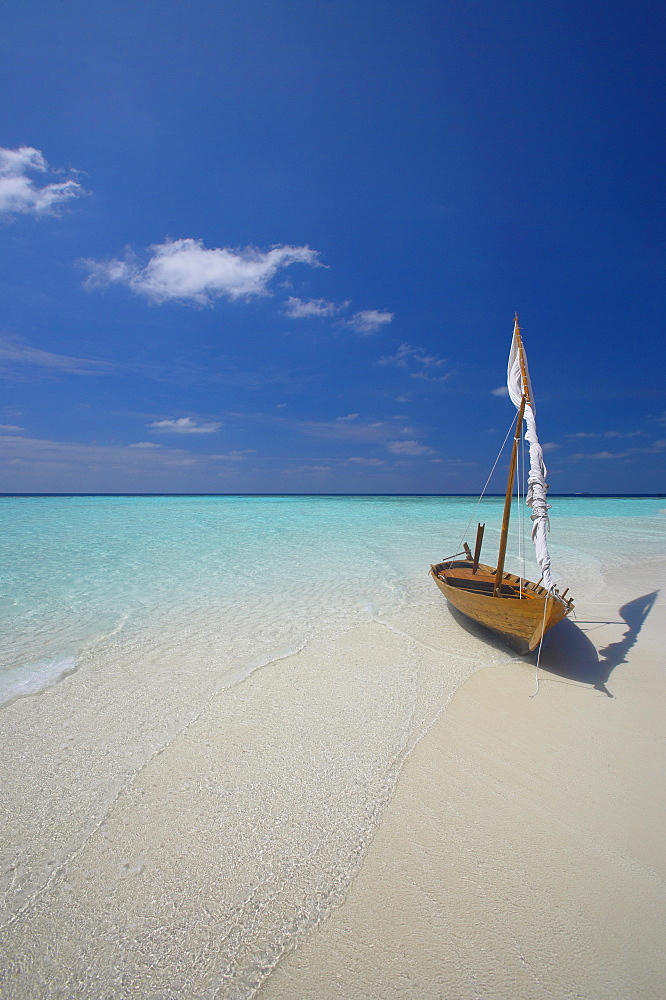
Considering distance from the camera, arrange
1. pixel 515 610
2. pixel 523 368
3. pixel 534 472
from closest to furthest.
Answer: pixel 515 610, pixel 534 472, pixel 523 368

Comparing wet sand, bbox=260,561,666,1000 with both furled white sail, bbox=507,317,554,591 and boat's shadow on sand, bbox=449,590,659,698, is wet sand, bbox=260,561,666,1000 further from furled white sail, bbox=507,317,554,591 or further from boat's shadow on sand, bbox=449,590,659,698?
furled white sail, bbox=507,317,554,591

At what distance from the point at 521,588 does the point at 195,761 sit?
5.52 meters

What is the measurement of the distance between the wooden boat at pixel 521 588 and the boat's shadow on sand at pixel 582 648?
413 mm

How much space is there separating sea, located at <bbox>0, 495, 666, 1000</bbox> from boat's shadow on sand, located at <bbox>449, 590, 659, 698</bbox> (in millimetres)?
404

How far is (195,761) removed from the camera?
4.02 metres

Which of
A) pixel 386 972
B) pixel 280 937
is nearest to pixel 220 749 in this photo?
pixel 280 937

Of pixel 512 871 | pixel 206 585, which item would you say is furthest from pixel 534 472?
pixel 206 585

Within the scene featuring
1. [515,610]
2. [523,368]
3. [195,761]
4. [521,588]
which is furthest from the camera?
[523,368]

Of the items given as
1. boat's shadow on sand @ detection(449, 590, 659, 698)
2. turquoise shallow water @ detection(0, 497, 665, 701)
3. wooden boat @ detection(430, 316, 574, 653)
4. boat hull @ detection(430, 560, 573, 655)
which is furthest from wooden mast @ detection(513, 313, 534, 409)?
turquoise shallow water @ detection(0, 497, 665, 701)

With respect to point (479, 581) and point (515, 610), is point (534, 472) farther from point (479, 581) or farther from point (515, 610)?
point (479, 581)

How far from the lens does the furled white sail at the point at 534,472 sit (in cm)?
639

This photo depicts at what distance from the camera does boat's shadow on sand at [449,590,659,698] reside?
6066 millimetres

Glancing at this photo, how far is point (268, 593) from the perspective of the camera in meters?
9.86

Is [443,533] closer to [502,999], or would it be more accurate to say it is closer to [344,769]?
[344,769]
